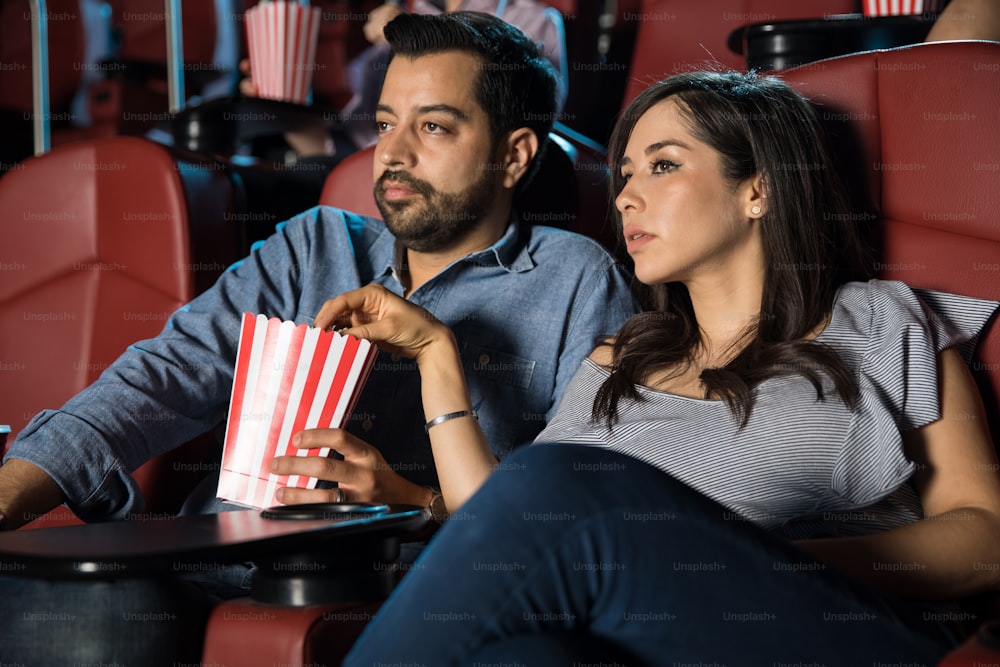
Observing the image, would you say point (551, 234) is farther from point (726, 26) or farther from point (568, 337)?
point (726, 26)

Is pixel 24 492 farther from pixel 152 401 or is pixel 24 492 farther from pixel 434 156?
pixel 434 156

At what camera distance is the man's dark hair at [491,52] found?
1.52 m

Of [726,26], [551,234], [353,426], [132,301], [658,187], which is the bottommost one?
[353,426]

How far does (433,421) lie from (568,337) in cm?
26

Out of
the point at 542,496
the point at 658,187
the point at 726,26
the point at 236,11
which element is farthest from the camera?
the point at 236,11

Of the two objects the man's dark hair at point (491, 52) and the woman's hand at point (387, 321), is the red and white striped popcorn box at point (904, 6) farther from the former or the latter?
the woman's hand at point (387, 321)

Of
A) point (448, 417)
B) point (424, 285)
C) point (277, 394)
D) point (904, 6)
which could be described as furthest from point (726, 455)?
point (904, 6)

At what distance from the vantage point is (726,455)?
1048mm

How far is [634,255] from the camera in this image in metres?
1.24

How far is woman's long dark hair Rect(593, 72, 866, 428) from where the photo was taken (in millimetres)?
1165

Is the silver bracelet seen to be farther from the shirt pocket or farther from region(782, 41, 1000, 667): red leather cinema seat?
region(782, 41, 1000, 667): red leather cinema seat

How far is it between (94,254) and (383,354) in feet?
1.89

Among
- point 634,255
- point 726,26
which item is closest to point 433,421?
point 634,255

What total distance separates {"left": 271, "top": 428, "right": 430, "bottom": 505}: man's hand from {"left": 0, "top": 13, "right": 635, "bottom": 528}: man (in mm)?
167
